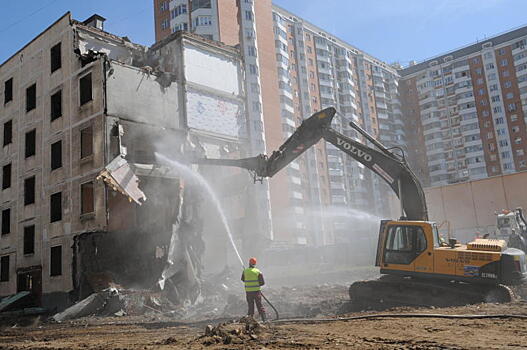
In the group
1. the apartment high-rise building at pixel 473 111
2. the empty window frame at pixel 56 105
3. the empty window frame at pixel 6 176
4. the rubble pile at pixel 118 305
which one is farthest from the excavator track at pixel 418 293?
the apartment high-rise building at pixel 473 111

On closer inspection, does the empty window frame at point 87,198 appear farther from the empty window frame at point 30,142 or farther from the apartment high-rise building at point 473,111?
the apartment high-rise building at point 473,111

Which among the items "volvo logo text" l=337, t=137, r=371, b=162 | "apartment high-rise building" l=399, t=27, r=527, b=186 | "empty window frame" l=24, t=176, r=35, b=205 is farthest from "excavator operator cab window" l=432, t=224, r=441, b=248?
"apartment high-rise building" l=399, t=27, r=527, b=186

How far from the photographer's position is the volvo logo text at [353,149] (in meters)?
13.8

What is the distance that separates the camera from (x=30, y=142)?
88.6ft

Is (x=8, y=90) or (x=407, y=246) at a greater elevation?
(x=8, y=90)

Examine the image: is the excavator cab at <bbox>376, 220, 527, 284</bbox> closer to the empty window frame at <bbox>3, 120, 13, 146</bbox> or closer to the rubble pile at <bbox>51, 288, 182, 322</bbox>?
the rubble pile at <bbox>51, 288, 182, 322</bbox>

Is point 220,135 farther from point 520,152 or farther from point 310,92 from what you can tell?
point 520,152

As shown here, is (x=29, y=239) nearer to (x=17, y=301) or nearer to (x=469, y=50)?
(x=17, y=301)

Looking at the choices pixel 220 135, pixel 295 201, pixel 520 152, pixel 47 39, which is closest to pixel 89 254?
pixel 220 135

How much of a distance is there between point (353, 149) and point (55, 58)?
19256mm

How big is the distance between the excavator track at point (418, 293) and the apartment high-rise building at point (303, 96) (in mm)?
43610

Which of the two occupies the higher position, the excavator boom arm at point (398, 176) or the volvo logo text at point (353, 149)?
the volvo logo text at point (353, 149)

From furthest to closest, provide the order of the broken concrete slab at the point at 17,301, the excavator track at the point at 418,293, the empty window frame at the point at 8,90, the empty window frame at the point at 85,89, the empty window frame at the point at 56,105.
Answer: the empty window frame at the point at 8,90, the empty window frame at the point at 56,105, the empty window frame at the point at 85,89, the broken concrete slab at the point at 17,301, the excavator track at the point at 418,293

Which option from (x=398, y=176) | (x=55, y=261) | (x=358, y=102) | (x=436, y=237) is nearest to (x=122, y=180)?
(x=55, y=261)
